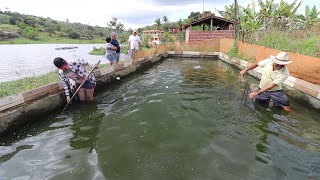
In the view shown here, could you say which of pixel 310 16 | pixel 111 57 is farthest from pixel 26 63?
pixel 310 16

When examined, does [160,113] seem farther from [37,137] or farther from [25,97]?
[25,97]

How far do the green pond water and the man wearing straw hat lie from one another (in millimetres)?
324

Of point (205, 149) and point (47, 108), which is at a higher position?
point (47, 108)

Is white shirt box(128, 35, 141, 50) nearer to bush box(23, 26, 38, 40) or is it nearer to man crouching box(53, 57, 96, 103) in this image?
man crouching box(53, 57, 96, 103)

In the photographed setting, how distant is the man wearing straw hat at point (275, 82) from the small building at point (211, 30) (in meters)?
19.9

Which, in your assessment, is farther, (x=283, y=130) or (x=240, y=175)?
(x=283, y=130)

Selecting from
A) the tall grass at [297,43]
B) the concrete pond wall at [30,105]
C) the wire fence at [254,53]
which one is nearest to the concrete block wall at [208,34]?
the wire fence at [254,53]

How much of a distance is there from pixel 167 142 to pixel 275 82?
134 inches

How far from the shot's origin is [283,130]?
5148mm

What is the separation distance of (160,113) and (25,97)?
3.35 m

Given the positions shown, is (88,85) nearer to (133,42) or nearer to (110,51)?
(110,51)

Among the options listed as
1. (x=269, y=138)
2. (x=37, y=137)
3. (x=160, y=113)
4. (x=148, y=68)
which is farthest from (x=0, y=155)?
(x=148, y=68)

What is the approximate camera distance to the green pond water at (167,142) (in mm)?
3657

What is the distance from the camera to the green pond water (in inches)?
144
